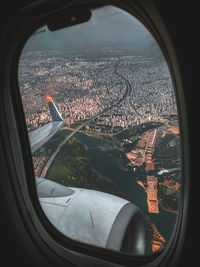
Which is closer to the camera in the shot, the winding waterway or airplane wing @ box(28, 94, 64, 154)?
airplane wing @ box(28, 94, 64, 154)

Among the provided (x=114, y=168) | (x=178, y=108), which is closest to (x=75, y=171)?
(x=114, y=168)

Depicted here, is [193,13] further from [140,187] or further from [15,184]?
[140,187]

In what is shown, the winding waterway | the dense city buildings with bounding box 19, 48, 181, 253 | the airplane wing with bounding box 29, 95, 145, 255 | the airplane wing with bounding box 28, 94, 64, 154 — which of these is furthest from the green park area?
the airplane wing with bounding box 29, 95, 145, 255

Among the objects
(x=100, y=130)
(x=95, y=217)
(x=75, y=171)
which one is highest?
(x=100, y=130)

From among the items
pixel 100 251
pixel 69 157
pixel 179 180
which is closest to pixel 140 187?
pixel 69 157

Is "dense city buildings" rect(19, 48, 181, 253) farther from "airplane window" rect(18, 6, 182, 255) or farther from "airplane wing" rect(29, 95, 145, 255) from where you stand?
"airplane wing" rect(29, 95, 145, 255)

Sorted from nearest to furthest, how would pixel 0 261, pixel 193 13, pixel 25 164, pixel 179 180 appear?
pixel 193 13 → pixel 179 180 → pixel 0 261 → pixel 25 164

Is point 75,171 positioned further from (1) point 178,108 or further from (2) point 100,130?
(1) point 178,108

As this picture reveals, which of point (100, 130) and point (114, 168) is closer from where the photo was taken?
point (114, 168)
